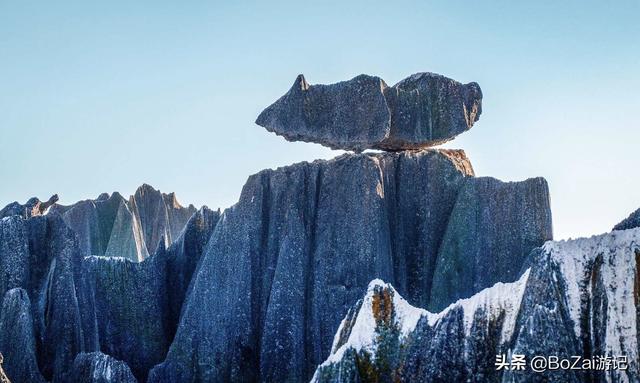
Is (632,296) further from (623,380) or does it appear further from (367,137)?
(367,137)

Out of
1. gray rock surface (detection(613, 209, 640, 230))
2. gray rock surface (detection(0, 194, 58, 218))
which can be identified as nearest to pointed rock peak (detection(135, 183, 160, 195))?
gray rock surface (detection(0, 194, 58, 218))

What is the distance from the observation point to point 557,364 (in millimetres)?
12508

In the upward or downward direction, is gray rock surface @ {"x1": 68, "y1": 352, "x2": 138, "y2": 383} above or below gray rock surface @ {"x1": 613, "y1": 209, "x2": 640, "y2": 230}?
below

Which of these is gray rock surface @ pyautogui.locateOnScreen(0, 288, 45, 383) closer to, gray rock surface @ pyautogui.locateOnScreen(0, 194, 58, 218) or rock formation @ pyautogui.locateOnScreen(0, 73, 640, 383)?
rock formation @ pyautogui.locateOnScreen(0, 73, 640, 383)

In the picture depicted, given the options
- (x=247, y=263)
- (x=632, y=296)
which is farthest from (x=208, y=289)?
(x=632, y=296)

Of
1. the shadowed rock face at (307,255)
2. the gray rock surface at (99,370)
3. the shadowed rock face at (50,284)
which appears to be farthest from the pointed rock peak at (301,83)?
the gray rock surface at (99,370)

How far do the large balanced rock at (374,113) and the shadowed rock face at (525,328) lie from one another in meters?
10.0

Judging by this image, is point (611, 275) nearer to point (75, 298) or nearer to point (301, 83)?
point (301, 83)

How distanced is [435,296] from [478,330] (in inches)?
360

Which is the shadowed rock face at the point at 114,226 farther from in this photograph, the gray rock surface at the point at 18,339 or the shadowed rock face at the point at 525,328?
the shadowed rock face at the point at 525,328

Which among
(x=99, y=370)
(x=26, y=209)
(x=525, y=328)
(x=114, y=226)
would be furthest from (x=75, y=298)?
(x=114, y=226)

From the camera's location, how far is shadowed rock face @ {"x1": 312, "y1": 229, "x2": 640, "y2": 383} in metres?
12.5

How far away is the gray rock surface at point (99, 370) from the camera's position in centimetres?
2069

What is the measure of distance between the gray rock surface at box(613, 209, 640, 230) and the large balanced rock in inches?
271
